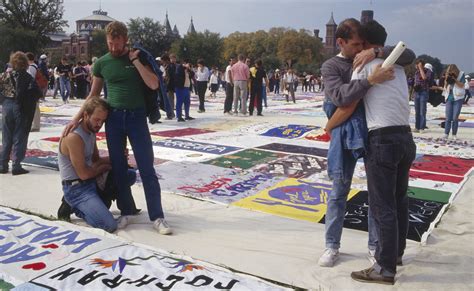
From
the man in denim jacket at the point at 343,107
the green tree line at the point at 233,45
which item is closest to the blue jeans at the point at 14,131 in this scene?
the man in denim jacket at the point at 343,107

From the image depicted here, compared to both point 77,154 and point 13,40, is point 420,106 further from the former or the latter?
point 13,40

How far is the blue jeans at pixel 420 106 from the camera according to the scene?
9.92m

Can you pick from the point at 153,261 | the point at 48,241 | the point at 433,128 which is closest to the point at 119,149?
the point at 48,241

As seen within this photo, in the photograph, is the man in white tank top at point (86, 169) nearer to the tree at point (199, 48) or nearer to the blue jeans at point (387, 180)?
the blue jeans at point (387, 180)

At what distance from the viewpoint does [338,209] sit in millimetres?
3172

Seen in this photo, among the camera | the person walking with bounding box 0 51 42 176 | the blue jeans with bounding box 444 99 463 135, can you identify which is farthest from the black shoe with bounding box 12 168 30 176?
the blue jeans with bounding box 444 99 463 135

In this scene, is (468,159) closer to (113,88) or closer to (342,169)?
(342,169)

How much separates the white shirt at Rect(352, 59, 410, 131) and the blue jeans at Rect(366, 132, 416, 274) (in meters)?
0.09

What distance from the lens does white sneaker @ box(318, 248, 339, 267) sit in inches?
125

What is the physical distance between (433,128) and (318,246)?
28.7ft

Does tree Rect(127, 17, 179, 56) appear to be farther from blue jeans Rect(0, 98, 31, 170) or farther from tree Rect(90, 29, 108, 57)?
blue jeans Rect(0, 98, 31, 170)

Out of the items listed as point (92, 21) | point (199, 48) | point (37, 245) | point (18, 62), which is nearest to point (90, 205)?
point (37, 245)

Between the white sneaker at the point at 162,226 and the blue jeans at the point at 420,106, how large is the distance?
7.86 m

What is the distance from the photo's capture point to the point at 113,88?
3.81 metres
